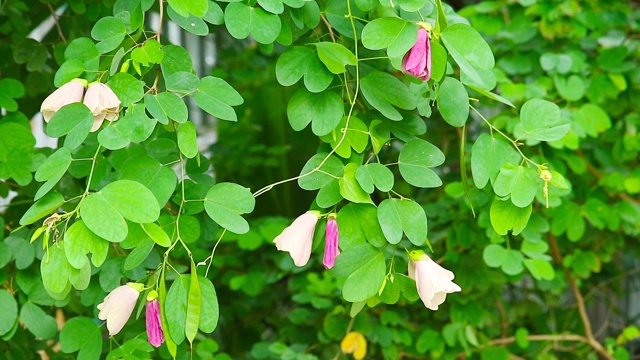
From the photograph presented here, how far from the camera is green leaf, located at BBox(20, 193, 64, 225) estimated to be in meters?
0.83

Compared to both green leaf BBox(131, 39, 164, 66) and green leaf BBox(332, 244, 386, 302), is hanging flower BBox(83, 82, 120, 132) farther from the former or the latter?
green leaf BBox(332, 244, 386, 302)

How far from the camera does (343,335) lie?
1631 millimetres

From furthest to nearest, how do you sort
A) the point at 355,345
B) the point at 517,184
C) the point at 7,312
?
the point at 355,345 → the point at 7,312 → the point at 517,184

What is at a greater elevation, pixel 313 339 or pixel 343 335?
pixel 343 335

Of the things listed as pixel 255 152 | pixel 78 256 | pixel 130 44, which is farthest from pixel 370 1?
pixel 255 152

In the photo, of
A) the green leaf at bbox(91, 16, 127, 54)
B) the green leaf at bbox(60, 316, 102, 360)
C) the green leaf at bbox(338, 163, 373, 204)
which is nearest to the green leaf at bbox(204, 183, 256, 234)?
the green leaf at bbox(338, 163, 373, 204)

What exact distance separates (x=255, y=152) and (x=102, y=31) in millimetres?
1424

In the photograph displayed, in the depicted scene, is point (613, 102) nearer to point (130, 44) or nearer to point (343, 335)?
point (343, 335)

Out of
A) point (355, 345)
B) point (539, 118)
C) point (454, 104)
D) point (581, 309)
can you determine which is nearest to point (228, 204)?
point (454, 104)

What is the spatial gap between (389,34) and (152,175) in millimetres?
323

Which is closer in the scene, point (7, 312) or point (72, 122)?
point (72, 122)

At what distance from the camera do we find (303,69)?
92cm

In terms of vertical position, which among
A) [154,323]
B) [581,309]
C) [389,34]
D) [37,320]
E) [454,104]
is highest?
[389,34]

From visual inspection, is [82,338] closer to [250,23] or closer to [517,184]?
[250,23]
